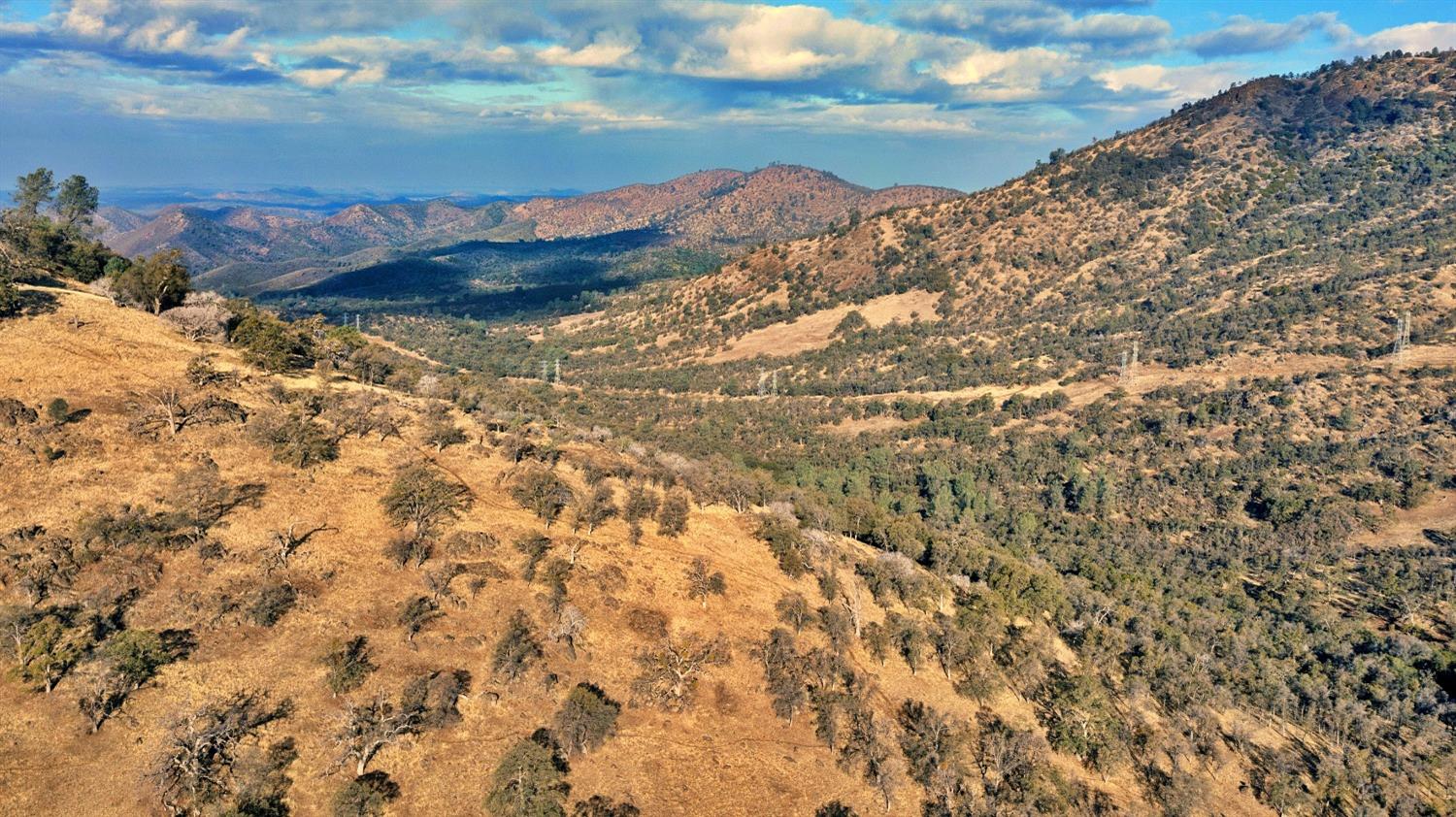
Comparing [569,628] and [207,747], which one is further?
[569,628]

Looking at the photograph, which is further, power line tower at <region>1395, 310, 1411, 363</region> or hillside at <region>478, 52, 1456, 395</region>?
hillside at <region>478, 52, 1456, 395</region>

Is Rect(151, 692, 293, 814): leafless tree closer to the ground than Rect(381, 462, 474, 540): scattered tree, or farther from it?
closer to the ground

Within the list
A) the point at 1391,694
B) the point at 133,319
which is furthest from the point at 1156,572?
the point at 133,319

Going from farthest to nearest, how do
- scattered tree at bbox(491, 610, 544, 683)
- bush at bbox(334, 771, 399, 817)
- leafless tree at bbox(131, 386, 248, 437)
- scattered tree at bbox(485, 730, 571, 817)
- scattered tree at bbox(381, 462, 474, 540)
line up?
leafless tree at bbox(131, 386, 248, 437) < scattered tree at bbox(381, 462, 474, 540) < scattered tree at bbox(491, 610, 544, 683) < scattered tree at bbox(485, 730, 571, 817) < bush at bbox(334, 771, 399, 817)

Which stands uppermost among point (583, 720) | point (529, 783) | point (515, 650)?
point (515, 650)

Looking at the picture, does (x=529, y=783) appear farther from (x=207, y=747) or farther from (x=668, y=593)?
(x=668, y=593)

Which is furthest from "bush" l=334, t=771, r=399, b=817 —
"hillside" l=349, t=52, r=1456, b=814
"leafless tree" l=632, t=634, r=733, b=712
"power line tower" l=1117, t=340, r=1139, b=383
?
"power line tower" l=1117, t=340, r=1139, b=383

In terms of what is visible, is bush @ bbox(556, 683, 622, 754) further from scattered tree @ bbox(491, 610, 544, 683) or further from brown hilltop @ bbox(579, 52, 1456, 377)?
brown hilltop @ bbox(579, 52, 1456, 377)

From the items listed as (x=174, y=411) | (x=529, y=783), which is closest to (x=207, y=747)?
(x=529, y=783)

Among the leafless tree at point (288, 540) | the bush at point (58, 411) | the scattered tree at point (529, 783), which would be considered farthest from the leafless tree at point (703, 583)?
the bush at point (58, 411)

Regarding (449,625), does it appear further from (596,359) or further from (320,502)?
(596,359)

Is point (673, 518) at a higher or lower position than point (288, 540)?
lower
